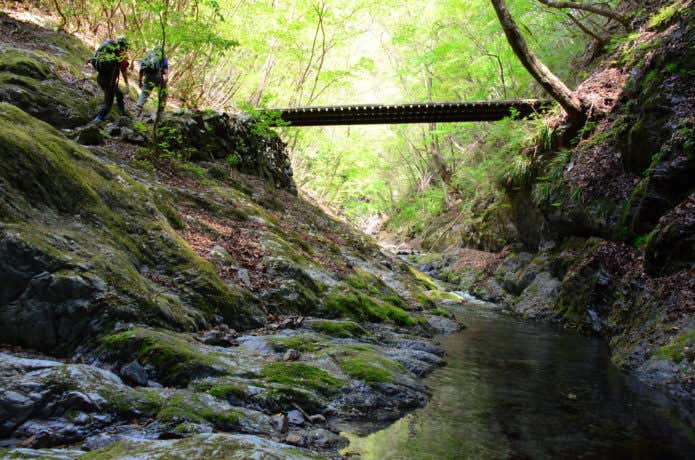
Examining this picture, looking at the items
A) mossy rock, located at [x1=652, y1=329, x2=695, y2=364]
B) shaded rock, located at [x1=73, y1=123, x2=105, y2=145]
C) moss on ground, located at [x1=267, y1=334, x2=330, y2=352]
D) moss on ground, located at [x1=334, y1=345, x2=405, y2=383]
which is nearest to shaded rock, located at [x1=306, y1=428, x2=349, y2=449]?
moss on ground, located at [x1=334, y1=345, x2=405, y2=383]

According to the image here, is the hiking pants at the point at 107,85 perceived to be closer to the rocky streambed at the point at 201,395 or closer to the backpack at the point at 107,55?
the backpack at the point at 107,55

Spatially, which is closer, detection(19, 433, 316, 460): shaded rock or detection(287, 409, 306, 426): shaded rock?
detection(19, 433, 316, 460): shaded rock

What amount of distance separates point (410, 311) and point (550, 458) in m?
6.84

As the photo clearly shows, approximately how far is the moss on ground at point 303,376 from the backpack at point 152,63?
7.60 m

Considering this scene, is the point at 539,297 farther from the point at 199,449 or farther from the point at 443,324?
the point at 199,449

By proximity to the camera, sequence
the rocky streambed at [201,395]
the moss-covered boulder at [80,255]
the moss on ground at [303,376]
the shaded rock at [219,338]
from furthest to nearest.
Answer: the shaded rock at [219,338] → the moss on ground at [303,376] → the moss-covered boulder at [80,255] → the rocky streambed at [201,395]

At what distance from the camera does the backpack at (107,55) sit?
931cm

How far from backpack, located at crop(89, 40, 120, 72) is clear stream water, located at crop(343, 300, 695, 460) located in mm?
8781

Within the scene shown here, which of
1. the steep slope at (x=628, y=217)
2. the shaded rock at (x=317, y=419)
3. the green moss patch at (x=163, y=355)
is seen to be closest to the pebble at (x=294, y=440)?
the shaded rock at (x=317, y=419)

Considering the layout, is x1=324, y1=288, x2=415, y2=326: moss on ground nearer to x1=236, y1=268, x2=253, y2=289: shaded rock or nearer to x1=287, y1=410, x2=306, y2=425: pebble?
x1=236, y1=268, x2=253, y2=289: shaded rock

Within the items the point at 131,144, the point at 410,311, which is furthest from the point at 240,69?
the point at 410,311

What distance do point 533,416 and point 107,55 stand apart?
9835 mm

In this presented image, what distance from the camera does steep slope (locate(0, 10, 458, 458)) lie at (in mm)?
3209

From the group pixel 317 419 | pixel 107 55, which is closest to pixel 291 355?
pixel 317 419
